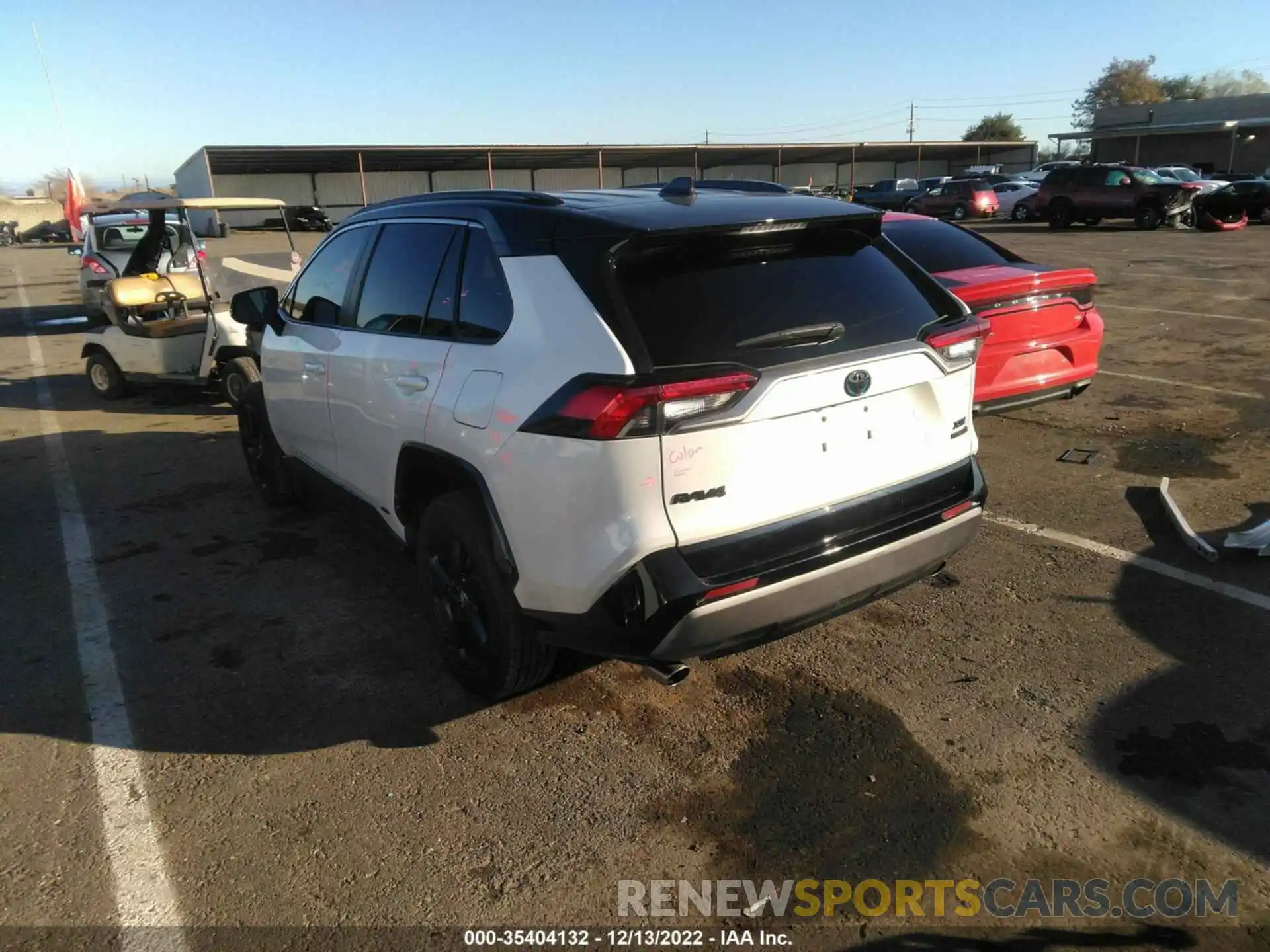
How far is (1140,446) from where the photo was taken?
20.9 feet

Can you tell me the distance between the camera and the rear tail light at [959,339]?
10.5ft

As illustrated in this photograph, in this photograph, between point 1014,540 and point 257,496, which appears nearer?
point 1014,540

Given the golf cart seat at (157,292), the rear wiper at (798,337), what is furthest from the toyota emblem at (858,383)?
the golf cart seat at (157,292)

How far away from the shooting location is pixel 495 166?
51.4 meters

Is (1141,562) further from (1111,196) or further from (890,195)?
(890,195)

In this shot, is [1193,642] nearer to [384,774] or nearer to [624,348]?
[624,348]

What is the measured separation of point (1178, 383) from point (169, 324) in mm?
9675

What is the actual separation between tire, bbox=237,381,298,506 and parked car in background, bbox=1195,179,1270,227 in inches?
1116

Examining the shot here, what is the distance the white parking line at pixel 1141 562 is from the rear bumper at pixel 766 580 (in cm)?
183

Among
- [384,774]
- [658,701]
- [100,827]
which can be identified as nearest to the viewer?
[100,827]

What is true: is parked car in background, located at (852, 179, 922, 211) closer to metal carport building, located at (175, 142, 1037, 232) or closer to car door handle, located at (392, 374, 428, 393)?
metal carport building, located at (175, 142, 1037, 232)

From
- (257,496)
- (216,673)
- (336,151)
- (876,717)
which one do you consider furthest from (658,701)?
(336,151)

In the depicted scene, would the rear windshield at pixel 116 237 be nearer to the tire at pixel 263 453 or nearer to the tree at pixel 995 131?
the tire at pixel 263 453

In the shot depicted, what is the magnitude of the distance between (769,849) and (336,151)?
44.5m
